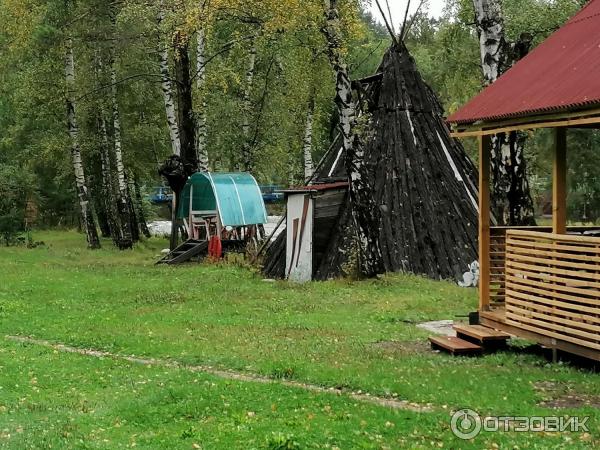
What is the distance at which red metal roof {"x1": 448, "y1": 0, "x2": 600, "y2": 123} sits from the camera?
891 cm

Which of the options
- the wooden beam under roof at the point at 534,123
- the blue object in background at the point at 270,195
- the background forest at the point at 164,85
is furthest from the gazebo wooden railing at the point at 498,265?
the blue object in background at the point at 270,195

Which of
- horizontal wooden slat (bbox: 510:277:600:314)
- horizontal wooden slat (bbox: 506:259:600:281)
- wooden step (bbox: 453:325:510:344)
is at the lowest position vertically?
wooden step (bbox: 453:325:510:344)

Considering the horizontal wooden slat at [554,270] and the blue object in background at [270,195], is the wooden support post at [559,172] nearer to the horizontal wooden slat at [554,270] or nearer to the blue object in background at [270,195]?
the horizontal wooden slat at [554,270]

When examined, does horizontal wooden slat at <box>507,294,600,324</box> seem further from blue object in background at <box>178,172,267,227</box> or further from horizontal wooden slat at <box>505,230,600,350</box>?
blue object in background at <box>178,172,267,227</box>

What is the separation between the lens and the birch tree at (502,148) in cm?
1402

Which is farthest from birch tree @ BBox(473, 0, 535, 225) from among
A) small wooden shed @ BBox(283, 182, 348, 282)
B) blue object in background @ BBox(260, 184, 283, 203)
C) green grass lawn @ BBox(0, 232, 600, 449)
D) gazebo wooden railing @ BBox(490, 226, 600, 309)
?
blue object in background @ BBox(260, 184, 283, 203)

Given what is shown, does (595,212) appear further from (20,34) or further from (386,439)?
(386,439)

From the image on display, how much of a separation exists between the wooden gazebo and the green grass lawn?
57 cm

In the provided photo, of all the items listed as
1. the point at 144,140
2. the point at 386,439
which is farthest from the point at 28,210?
the point at 386,439

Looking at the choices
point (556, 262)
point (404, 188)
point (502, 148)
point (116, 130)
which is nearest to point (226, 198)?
point (116, 130)

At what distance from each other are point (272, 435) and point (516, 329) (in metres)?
5.24

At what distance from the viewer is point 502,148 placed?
575 inches

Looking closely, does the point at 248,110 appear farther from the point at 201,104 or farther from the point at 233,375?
the point at 233,375

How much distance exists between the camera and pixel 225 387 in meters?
8.38
